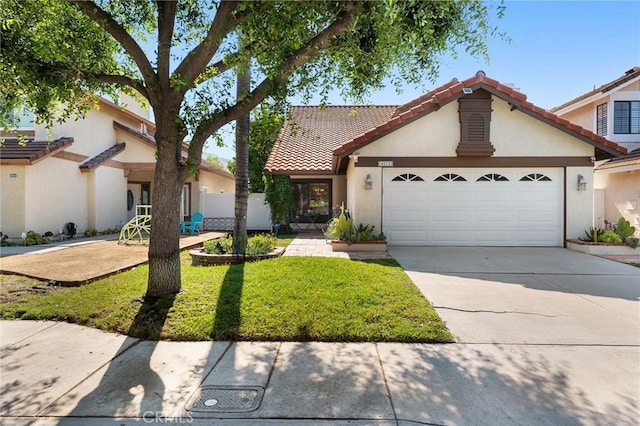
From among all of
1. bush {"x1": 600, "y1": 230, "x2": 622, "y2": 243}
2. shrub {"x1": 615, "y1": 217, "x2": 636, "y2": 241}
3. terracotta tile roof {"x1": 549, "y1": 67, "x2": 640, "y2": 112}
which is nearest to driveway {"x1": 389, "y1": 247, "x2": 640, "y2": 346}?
bush {"x1": 600, "y1": 230, "x2": 622, "y2": 243}

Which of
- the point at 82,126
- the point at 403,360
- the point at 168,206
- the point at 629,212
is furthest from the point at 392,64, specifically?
the point at 82,126

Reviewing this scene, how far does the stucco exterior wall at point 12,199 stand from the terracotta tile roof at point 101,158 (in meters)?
2.59

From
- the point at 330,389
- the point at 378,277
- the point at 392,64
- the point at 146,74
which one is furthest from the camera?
the point at 378,277

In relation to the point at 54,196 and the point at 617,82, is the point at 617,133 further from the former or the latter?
the point at 54,196

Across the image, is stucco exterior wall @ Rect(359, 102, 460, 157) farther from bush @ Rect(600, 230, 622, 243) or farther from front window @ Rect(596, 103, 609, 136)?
front window @ Rect(596, 103, 609, 136)

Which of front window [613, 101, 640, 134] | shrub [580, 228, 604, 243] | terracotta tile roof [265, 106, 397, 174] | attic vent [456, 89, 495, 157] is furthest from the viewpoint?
terracotta tile roof [265, 106, 397, 174]

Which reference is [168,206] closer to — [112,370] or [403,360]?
Result: [112,370]

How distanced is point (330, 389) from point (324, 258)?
557cm

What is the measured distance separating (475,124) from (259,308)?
9.16 m

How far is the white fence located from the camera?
1816cm

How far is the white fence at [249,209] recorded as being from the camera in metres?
18.2

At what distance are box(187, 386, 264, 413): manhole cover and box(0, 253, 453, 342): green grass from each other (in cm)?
115

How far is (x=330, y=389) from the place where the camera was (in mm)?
3426

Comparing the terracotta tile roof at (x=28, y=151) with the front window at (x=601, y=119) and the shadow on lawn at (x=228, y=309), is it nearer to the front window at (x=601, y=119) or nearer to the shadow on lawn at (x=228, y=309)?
the shadow on lawn at (x=228, y=309)
